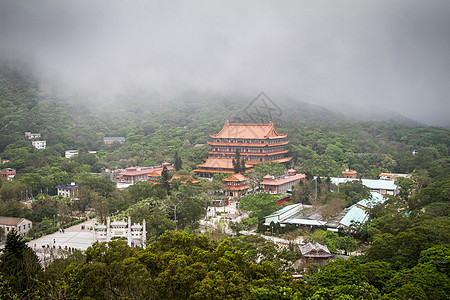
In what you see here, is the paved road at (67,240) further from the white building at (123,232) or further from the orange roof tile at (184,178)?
the orange roof tile at (184,178)

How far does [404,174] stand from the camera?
42.8m

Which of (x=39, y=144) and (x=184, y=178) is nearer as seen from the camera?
(x=184, y=178)

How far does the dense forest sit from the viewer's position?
12.2 m

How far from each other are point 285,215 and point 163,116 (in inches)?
2556

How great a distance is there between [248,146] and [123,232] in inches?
932

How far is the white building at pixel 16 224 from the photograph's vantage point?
24.5m

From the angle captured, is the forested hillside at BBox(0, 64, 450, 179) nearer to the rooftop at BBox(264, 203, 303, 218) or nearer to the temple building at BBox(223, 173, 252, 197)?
the temple building at BBox(223, 173, 252, 197)

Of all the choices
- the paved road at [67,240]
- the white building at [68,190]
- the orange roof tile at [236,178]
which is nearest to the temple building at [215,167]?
the orange roof tile at [236,178]

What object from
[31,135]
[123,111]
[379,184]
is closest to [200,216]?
[379,184]

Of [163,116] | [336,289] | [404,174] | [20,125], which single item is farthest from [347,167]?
[163,116]

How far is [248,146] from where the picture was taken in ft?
142

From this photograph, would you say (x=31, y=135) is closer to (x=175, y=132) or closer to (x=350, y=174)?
(x=175, y=132)

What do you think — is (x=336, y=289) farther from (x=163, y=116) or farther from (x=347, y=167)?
(x=163, y=116)

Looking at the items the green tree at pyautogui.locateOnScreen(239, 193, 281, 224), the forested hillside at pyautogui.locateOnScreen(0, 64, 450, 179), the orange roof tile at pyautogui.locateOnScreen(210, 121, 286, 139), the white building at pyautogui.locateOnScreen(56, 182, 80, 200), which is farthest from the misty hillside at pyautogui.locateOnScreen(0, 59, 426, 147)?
the green tree at pyautogui.locateOnScreen(239, 193, 281, 224)
